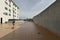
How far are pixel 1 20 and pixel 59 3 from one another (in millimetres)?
35923

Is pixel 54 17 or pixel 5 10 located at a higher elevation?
pixel 5 10

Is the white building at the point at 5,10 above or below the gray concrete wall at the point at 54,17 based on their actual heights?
above

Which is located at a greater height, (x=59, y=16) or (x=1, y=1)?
(x=1, y=1)

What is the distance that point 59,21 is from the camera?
978 cm

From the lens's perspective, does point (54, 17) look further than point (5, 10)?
No

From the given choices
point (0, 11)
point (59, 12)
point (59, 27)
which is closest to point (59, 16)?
point (59, 12)

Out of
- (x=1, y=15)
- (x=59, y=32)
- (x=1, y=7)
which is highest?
(x=1, y=7)

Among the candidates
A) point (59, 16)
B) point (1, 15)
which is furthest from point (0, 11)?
point (59, 16)

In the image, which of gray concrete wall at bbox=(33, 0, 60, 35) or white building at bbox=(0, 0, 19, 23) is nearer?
gray concrete wall at bbox=(33, 0, 60, 35)

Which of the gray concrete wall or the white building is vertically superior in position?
the white building

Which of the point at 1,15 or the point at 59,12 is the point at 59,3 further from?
the point at 1,15

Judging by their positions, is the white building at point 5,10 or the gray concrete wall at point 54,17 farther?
the white building at point 5,10

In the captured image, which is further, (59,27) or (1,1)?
(1,1)

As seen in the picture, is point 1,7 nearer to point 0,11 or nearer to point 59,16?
point 0,11
